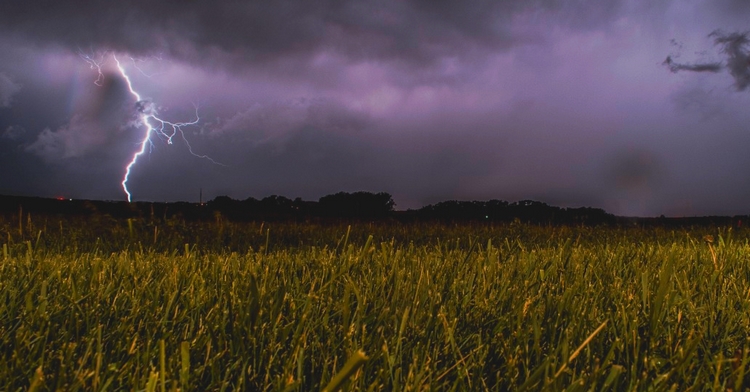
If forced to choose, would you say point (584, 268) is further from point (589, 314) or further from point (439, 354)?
point (439, 354)

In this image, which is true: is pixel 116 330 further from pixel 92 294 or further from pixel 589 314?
pixel 589 314

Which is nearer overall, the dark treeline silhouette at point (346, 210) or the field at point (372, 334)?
the field at point (372, 334)

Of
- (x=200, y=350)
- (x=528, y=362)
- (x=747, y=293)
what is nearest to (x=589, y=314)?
(x=528, y=362)

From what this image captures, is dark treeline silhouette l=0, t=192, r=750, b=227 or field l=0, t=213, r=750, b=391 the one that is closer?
field l=0, t=213, r=750, b=391

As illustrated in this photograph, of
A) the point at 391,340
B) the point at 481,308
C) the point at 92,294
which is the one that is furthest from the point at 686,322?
the point at 92,294

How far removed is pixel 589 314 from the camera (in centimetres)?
166

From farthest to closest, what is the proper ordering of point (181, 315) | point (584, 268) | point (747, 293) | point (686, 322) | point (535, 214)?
1. point (535, 214)
2. point (584, 268)
3. point (747, 293)
4. point (686, 322)
5. point (181, 315)

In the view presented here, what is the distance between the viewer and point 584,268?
103 inches

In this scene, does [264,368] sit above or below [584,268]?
below

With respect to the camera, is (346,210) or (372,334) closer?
(372,334)

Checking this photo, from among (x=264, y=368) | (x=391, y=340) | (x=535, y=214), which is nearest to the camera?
(x=264, y=368)

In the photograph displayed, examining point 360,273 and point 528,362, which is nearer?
point 528,362

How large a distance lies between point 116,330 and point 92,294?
461 millimetres

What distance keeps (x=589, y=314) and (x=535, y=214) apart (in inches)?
496
